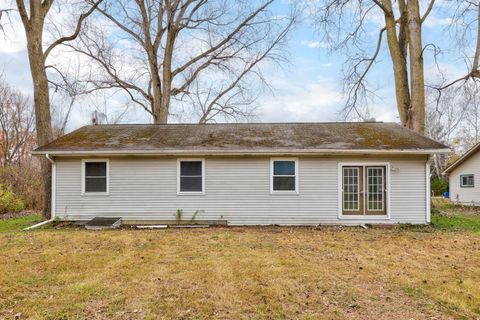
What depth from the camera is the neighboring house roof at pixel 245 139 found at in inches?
420

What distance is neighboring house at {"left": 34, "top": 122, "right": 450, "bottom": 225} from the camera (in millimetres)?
10805

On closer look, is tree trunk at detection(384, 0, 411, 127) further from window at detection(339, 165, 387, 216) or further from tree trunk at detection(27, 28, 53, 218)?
tree trunk at detection(27, 28, 53, 218)

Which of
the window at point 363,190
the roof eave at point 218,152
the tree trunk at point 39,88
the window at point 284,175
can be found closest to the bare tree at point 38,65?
the tree trunk at point 39,88

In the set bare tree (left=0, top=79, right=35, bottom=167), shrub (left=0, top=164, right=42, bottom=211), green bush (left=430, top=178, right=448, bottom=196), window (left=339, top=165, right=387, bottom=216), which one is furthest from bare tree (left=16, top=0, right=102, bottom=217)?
green bush (left=430, top=178, right=448, bottom=196)

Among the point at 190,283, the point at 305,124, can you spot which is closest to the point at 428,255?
the point at 190,283

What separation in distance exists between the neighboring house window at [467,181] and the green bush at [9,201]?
24767mm

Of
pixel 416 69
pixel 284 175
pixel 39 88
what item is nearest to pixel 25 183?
pixel 39 88

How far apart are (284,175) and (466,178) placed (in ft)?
55.6

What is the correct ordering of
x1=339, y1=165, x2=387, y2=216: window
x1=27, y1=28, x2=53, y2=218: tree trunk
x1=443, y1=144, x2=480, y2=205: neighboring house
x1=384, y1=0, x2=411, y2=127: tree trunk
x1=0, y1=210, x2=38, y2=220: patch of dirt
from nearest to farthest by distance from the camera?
x1=339, y1=165, x2=387, y2=216: window, x1=27, y1=28, x2=53, y2=218: tree trunk, x1=0, y1=210, x2=38, y2=220: patch of dirt, x1=384, y1=0, x2=411, y2=127: tree trunk, x1=443, y1=144, x2=480, y2=205: neighboring house

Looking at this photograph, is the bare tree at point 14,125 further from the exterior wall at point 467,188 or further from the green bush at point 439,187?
the green bush at point 439,187

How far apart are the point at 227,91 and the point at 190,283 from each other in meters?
19.9

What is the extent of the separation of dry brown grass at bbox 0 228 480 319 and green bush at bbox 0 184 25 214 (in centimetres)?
624

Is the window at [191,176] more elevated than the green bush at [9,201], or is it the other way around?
the window at [191,176]

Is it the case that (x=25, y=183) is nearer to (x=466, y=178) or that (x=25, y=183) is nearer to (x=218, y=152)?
(x=218, y=152)
